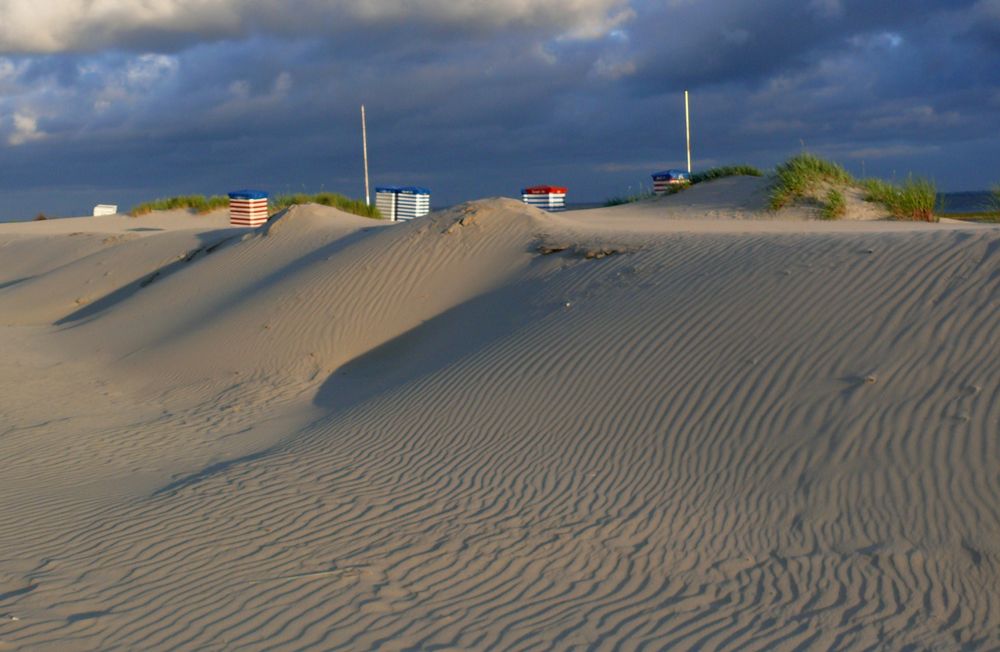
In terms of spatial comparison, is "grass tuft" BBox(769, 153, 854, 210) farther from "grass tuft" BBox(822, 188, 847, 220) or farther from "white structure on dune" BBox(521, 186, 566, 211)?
"white structure on dune" BBox(521, 186, 566, 211)

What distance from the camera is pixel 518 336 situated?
30.7 ft

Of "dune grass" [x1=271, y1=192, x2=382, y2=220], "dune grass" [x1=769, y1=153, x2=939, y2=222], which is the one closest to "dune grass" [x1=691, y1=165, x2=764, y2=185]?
"dune grass" [x1=769, y1=153, x2=939, y2=222]

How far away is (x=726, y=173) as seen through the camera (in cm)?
2248

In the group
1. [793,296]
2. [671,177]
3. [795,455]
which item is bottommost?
[795,455]

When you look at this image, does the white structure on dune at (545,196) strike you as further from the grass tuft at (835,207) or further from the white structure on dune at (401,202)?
the grass tuft at (835,207)

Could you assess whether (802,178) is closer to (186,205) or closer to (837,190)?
(837,190)

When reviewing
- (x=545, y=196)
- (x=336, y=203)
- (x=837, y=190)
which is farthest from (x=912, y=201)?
(x=336, y=203)

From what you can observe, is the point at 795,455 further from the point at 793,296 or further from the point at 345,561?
the point at 345,561

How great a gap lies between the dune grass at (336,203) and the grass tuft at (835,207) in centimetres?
1351

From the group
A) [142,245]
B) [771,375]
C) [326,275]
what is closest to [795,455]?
[771,375]

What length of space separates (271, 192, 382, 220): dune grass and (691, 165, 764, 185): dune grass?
31.0 ft

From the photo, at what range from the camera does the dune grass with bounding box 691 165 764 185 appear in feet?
72.0

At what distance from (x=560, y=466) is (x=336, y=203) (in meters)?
23.7

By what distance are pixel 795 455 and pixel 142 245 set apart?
17429mm
